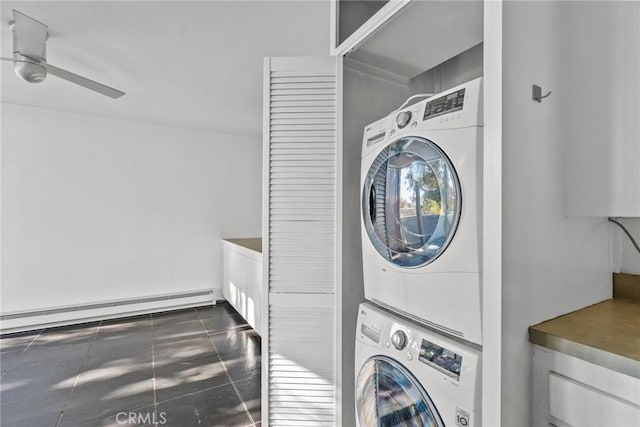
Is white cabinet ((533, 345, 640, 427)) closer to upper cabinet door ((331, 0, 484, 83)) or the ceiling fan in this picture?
upper cabinet door ((331, 0, 484, 83))

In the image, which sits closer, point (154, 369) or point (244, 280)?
point (154, 369)

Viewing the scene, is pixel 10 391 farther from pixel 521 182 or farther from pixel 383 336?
pixel 521 182

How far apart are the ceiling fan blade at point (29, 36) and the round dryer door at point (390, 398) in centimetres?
264

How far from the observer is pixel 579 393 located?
822 mm

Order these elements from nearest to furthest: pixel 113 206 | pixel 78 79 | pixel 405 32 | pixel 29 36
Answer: pixel 405 32 → pixel 29 36 → pixel 78 79 → pixel 113 206

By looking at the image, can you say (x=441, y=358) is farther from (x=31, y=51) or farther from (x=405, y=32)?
(x=31, y=51)

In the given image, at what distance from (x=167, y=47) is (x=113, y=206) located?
2.42m

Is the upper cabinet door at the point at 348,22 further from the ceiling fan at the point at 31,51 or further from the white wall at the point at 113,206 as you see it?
the white wall at the point at 113,206

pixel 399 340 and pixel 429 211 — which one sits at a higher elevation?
pixel 429 211

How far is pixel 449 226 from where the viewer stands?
1037 millimetres

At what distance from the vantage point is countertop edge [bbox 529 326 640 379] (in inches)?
28.8

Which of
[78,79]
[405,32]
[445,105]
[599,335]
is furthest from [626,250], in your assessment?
[78,79]

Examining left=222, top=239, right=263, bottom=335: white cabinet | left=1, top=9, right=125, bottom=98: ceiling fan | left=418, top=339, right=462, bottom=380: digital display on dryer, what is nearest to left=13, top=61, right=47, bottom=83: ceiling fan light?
left=1, top=9, right=125, bottom=98: ceiling fan

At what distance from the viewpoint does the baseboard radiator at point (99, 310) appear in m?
3.34
